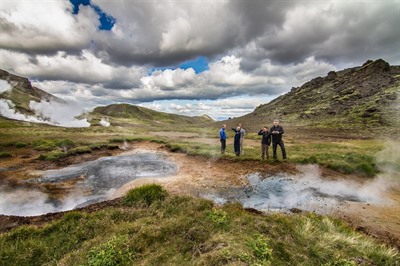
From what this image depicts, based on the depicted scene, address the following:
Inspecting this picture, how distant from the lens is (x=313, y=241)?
250 inches

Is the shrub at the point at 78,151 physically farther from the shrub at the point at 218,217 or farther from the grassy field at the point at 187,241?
the shrub at the point at 218,217

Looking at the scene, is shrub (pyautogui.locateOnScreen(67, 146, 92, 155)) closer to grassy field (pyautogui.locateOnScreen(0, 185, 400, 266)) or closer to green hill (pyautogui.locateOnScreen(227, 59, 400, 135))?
grassy field (pyautogui.locateOnScreen(0, 185, 400, 266))

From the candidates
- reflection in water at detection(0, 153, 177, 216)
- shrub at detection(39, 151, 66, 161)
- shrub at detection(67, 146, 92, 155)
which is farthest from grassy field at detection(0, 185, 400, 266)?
shrub at detection(67, 146, 92, 155)

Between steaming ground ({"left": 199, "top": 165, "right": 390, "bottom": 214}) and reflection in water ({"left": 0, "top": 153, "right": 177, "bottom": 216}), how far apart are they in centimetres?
546

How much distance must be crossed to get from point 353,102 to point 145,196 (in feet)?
346

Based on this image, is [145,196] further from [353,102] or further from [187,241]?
[353,102]

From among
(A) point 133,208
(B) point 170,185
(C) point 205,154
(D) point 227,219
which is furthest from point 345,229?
(C) point 205,154

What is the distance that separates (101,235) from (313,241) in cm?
583

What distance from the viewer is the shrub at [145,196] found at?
8906mm

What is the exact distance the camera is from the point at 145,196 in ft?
29.9

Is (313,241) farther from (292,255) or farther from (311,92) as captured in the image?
(311,92)

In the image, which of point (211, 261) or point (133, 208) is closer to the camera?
point (211, 261)

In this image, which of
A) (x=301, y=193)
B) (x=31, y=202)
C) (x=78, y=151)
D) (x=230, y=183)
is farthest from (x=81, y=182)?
(x=301, y=193)

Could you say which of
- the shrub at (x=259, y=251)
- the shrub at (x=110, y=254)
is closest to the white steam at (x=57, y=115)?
the shrub at (x=110, y=254)
